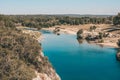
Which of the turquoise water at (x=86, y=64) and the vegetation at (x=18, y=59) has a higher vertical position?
the vegetation at (x=18, y=59)

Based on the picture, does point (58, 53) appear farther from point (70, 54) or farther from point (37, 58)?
point (37, 58)

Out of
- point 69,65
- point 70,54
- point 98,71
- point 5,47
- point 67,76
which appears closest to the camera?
point 5,47

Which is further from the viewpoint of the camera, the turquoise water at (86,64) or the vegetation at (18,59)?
the turquoise water at (86,64)

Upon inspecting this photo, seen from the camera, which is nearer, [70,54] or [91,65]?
[91,65]

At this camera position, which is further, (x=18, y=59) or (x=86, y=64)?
(x=86, y=64)

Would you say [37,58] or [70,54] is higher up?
[37,58]

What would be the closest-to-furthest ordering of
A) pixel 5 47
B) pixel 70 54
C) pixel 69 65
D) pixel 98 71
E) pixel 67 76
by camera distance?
pixel 5 47 < pixel 67 76 < pixel 98 71 < pixel 69 65 < pixel 70 54

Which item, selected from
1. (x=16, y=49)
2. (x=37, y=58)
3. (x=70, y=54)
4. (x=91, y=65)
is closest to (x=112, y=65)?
(x=91, y=65)

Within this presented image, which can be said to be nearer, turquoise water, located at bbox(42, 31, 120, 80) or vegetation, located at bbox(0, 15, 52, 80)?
vegetation, located at bbox(0, 15, 52, 80)

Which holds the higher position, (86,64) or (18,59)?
(18,59)

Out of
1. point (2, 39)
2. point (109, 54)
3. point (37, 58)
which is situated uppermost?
point (2, 39)

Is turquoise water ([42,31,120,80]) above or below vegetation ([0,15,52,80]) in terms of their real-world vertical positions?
below
